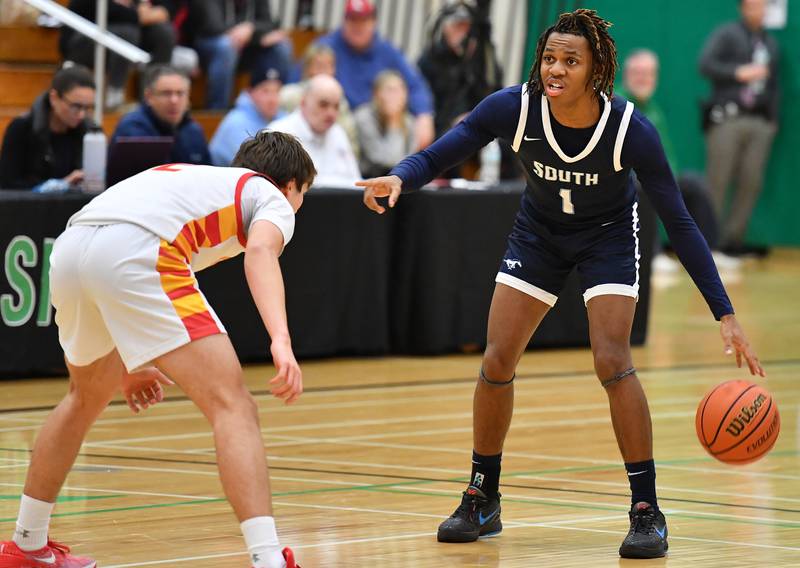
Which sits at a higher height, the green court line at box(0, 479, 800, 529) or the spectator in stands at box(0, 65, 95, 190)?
the spectator in stands at box(0, 65, 95, 190)

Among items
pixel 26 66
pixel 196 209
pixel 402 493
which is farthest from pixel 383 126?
pixel 196 209

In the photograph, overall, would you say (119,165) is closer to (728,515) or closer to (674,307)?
(728,515)

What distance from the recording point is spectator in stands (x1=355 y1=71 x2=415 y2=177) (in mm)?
12383

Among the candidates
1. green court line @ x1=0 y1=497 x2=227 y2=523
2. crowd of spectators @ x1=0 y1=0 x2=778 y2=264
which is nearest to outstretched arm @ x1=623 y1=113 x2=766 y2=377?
green court line @ x1=0 y1=497 x2=227 y2=523

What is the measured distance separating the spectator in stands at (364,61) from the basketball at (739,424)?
7.85 metres

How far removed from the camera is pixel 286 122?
11070 mm

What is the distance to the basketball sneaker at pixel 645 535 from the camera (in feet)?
17.6

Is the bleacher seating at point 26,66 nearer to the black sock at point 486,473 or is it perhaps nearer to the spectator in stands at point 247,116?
the spectator in stands at point 247,116

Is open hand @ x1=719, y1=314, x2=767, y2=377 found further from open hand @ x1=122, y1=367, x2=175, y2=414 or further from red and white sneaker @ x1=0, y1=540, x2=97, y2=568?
red and white sneaker @ x1=0, y1=540, x2=97, y2=568

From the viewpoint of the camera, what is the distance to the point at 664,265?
17.4 metres

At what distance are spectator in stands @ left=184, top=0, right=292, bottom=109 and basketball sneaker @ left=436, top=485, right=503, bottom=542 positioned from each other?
26.2 feet

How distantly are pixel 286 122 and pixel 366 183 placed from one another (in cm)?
574

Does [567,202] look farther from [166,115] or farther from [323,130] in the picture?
[323,130]

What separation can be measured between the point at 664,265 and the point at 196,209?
13.2 metres
